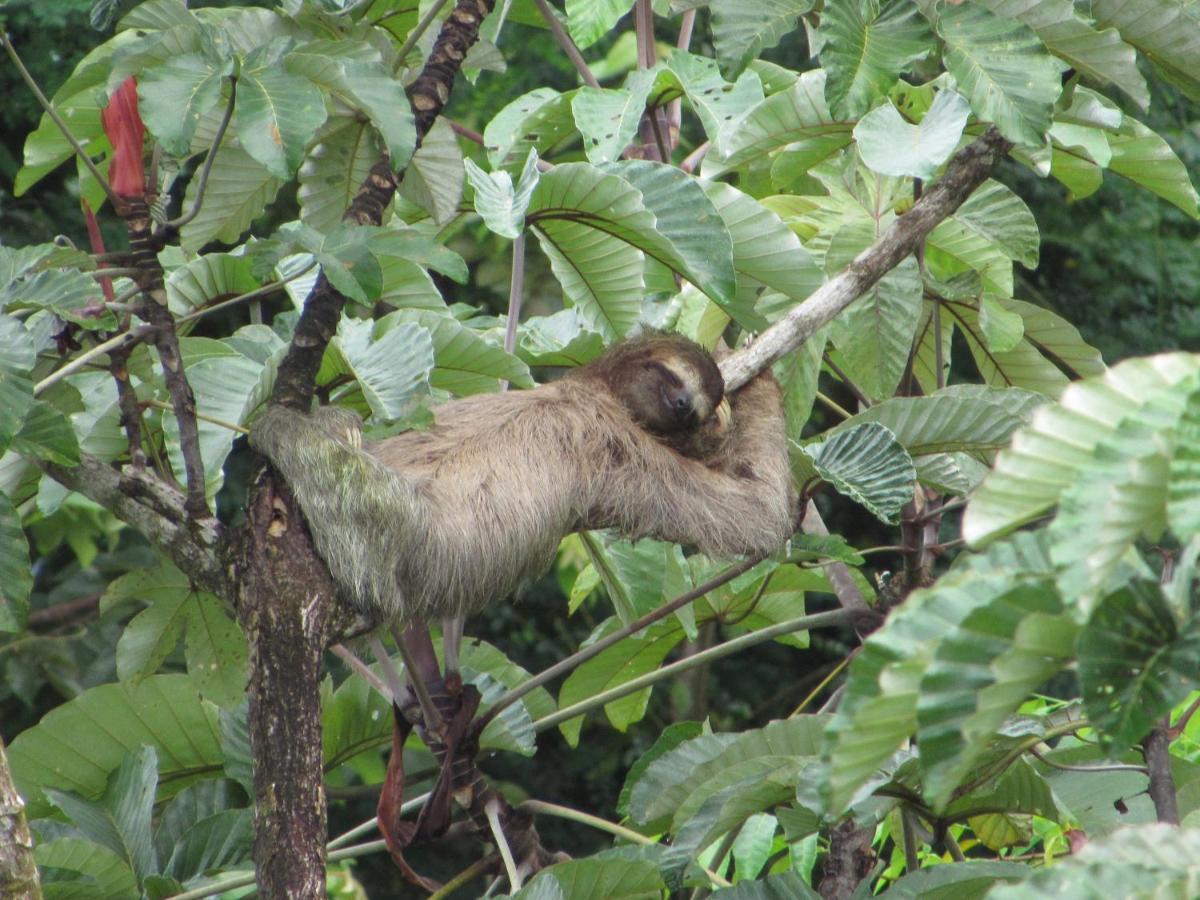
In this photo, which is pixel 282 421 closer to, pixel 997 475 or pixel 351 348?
pixel 351 348

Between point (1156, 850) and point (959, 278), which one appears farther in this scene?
point (959, 278)

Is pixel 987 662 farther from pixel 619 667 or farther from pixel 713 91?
pixel 619 667

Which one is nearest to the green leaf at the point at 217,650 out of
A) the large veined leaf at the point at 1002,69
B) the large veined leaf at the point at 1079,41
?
the large veined leaf at the point at 1002,69

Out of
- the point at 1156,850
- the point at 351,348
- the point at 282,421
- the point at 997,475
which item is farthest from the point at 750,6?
the point at 1156,850

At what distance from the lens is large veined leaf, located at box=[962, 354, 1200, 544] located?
1086 mm

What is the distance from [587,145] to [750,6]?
1.48ft

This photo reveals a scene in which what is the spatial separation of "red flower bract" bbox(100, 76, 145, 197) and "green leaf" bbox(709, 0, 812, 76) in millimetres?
921

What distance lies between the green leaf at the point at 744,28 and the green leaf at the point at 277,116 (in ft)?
2.22

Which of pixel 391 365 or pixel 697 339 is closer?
pixel 391 365

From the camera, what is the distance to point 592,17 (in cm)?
243

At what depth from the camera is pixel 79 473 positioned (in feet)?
7.15

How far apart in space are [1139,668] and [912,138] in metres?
1.25

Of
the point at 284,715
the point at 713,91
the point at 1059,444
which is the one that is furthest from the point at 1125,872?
the point at 713,91

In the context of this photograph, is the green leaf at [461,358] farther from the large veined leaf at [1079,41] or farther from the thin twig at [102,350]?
the large veined leaf at [1079,41]
